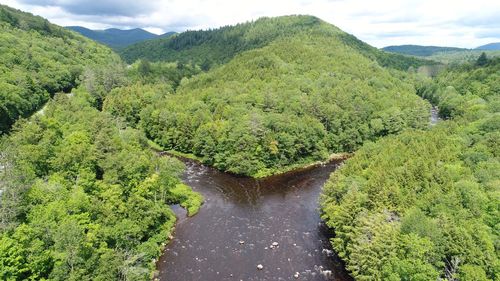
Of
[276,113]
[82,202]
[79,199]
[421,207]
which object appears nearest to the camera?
[79,199]

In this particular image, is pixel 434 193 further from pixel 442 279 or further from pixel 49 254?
pixel 49 254

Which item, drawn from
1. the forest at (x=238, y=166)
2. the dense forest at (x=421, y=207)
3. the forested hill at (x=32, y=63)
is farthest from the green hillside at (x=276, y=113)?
the dense forest at (x=421, y=207)

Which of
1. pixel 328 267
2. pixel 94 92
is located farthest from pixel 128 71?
pixel 328 267

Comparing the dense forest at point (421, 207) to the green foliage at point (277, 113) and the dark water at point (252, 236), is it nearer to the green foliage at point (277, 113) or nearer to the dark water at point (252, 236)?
the dark water at point (252, 236)

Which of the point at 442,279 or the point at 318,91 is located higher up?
the point at 318,91

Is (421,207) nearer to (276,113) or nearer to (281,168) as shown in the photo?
(281,168)

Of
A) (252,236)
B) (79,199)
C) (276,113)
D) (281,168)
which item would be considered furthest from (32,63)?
(252,236)

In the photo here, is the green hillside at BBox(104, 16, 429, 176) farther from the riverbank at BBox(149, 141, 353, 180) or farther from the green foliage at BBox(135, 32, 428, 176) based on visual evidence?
the riverbank at BBox(149, 141, 353, 180)
